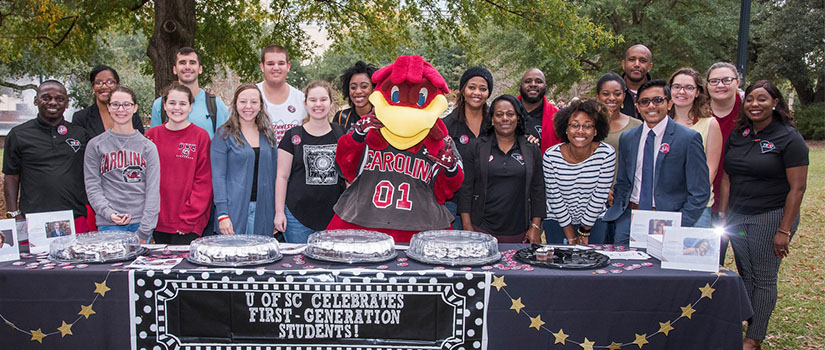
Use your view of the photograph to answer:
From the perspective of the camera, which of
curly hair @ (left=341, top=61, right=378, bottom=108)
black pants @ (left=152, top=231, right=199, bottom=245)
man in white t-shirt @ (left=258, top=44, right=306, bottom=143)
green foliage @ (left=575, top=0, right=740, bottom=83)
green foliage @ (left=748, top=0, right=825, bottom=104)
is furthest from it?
green foliage @ (left=748, top=0, right=825, bottom=104)

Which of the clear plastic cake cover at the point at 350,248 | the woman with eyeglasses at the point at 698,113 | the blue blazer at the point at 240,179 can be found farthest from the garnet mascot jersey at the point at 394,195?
the woman with eyeglasses at the point at 698,113

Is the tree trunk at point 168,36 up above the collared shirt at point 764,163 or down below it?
above

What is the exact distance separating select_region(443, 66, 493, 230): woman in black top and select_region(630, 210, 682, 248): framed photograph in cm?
130

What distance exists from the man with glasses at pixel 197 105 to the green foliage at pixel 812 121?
24373 millimetres

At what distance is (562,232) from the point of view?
4.18m

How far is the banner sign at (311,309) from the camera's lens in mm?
2678

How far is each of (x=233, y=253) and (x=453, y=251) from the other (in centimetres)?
108

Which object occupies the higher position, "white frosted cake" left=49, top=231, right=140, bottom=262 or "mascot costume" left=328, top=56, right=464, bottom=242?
"mascot costume" left=328, top=56, right=464, bottom=242

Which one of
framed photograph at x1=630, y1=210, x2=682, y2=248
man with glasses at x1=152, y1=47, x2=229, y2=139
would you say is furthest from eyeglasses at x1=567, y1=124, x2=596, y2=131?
man with glasses at x1=152, y1=47, x2=229, y2=139

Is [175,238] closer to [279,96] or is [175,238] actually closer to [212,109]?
[212,109]

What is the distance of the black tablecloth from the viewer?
8.80 ft

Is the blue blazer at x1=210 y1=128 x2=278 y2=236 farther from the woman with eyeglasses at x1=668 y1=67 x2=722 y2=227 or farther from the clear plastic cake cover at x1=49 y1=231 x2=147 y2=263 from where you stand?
the woman with eyeglasses at x1=668 y1=67 x2=722 y2=227

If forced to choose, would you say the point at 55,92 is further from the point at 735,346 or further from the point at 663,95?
the point at 735,346

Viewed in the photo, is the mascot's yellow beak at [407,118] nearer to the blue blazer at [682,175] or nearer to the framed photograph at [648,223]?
the framed photograph at [648,223]
